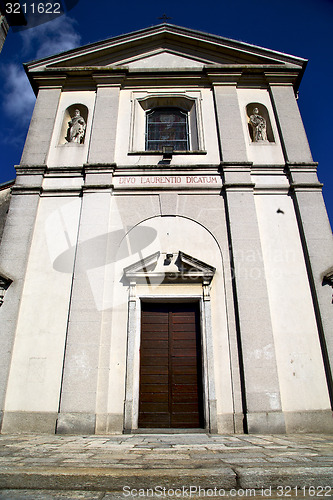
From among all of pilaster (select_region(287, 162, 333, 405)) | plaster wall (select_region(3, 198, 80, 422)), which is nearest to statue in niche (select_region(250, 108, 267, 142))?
pilaster (select_region(287, 162, 333, 405))

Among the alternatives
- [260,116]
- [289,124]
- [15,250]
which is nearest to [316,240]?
[289,124]

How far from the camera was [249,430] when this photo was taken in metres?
5.84

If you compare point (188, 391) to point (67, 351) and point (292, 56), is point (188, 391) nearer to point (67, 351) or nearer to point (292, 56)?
point (67, 351)

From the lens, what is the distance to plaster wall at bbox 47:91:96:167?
874 cm

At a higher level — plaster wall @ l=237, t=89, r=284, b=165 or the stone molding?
plaster wall @ l=237, t=89, r=284, b=165

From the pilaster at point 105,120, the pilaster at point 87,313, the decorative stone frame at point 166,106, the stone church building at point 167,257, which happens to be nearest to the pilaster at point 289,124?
the stone church building at point 167,257

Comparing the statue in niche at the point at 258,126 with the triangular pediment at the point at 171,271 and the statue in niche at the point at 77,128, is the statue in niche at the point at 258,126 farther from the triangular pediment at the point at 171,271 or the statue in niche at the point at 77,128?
the statue in niche at the point at 77,128

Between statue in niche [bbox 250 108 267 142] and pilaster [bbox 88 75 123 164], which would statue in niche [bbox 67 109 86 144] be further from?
statue in niche [bbox 250 108 267 142]

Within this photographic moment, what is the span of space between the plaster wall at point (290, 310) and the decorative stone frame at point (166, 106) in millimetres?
2758

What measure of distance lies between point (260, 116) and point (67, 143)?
234 inches

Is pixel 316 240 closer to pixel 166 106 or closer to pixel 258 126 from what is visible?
pixel 258 126

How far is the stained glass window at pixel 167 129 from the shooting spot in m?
9.50

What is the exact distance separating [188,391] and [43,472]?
421cm

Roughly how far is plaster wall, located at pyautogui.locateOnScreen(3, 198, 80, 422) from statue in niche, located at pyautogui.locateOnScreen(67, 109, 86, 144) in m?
2.28
